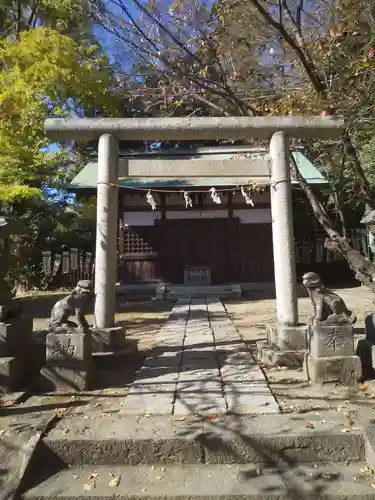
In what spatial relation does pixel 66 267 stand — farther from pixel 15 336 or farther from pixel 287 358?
pixel 287 358

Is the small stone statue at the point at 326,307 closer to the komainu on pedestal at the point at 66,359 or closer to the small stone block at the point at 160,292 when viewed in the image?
the komainu on pedestal at the point at 66,359

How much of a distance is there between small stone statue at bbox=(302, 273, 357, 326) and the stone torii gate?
81 cm

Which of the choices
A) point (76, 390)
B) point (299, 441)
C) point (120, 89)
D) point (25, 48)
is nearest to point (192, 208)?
point (120, 89)

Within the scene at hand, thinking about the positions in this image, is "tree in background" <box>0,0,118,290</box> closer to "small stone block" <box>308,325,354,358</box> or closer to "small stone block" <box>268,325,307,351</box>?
"small stone block" <box>268,325,307,351</box>

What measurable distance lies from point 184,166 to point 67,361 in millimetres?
3142

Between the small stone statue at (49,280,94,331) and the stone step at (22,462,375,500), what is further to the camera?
the small stone statue at (49,280,94,331)

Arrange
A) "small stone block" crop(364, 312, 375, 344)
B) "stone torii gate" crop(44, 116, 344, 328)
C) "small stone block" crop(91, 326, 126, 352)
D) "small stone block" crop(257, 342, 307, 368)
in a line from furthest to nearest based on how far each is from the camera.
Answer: "stone torii gate" crop(44, 116, 344, 328), "small stone block" crop(91, 326, 126, 352), "small stone block" crop(257, 342, 307, 368), "small stone block" crop(364, 312, 375, 344)

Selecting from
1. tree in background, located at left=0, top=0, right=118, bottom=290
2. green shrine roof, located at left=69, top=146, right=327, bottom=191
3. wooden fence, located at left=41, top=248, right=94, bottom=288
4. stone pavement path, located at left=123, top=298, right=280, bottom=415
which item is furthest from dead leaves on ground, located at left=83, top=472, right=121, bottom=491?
wooden fence, located at left=41, top=248, right=94, bottom=288

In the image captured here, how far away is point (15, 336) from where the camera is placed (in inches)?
186

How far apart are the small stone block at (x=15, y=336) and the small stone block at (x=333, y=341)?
11.7ft

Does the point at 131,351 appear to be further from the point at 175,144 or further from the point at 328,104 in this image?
the point at 175,144

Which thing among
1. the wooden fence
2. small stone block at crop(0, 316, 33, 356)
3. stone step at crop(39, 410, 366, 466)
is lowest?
stone step at crop(39, 410, 366, 466)

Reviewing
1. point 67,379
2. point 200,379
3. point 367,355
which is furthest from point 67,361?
point 367,355

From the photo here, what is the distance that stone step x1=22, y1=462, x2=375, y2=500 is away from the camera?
277cm
